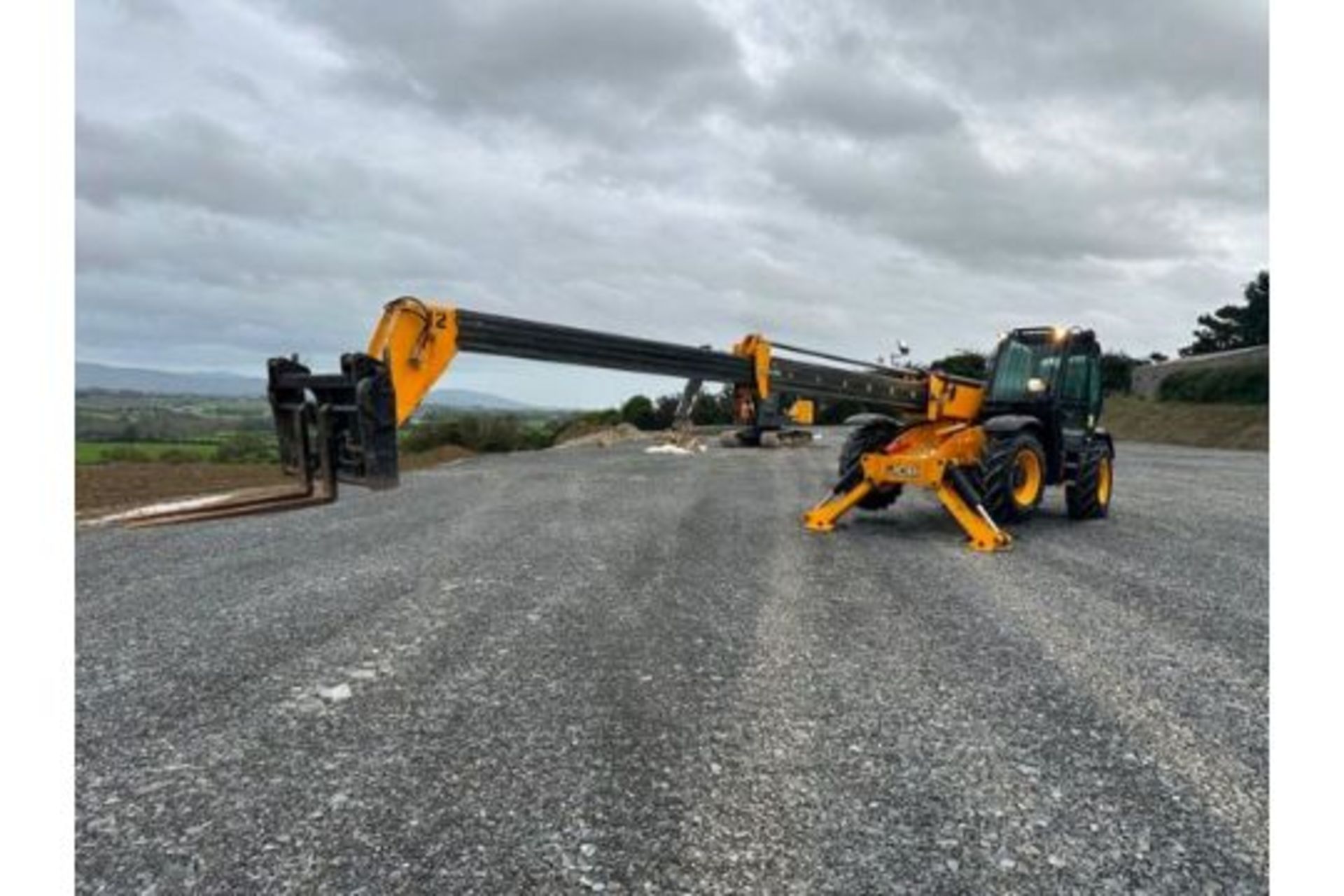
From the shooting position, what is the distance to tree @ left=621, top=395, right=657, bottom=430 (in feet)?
114

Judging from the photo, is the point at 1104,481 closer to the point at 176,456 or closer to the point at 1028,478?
the point at 1028,478

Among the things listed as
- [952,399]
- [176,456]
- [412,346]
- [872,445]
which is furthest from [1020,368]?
[176,456]

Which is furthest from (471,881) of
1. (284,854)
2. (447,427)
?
(447,427)

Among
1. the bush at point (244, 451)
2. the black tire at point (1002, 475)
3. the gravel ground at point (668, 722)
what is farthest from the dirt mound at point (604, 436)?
the gravel ground at point (668, 722)

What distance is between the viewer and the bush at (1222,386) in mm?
34312

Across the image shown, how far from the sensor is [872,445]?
1136 cm

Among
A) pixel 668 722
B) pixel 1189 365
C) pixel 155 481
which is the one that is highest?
pixel 1189 365

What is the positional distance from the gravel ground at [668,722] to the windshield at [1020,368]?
3.38 m

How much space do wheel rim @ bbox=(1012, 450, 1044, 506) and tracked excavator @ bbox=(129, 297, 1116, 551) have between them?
20 millimetres

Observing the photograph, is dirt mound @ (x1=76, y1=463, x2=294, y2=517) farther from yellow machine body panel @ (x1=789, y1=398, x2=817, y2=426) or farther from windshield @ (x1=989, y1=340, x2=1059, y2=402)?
windshield @ (x1=989, y1=340, x2=1059, y2=402)

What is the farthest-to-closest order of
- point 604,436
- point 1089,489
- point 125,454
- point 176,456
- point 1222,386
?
point 1222,386
point 604,436
point 176,456
point 125,454
point 1089,489

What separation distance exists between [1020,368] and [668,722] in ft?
30.0

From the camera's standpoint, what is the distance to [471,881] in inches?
121

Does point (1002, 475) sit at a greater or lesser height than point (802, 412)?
lesser
